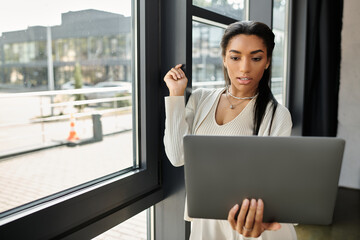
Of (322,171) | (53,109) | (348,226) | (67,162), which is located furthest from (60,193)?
(348,226)

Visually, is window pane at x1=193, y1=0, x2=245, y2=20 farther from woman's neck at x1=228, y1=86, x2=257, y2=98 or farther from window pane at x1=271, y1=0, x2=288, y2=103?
window pane at x1=271, y1=0, x2=288, y2=103

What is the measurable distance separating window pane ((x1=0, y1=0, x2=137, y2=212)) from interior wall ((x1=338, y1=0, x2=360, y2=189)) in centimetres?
279

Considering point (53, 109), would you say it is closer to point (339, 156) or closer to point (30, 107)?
point (30, 107)

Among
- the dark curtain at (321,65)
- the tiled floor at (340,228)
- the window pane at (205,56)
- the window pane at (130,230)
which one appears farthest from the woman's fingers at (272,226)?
the dark curtain at (321,65)

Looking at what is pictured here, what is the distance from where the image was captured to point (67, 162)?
1.02m

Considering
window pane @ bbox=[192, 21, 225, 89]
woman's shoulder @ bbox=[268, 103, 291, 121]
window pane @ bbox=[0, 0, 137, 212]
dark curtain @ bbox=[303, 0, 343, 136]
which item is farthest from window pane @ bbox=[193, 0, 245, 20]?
dark curtain @ bbox=[303, 0, 343, 136]

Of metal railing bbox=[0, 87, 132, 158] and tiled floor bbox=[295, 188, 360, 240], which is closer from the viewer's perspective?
metal railing bbox=[0, 87, 132, 158]

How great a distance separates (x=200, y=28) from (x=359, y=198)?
253cm

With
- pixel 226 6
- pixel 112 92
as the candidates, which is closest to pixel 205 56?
pixel 226 6

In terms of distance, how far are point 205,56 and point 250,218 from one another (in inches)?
39.5

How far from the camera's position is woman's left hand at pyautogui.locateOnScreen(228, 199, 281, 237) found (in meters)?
0.80

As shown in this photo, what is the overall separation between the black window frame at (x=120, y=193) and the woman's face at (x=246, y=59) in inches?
11.7

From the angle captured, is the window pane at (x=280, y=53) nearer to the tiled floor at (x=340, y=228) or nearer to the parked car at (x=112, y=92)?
the tiled floor at (x=340, y=228)

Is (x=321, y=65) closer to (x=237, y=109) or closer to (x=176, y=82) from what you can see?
(x=237, y=109)
